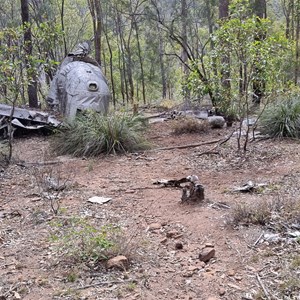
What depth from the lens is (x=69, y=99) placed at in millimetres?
10234

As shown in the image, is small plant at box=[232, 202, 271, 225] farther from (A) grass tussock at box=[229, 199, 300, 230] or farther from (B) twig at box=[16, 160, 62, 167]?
(B) twig at box=[16, 160, 62, 167]

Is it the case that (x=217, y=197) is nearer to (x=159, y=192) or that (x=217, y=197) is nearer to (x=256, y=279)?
Answer: (x=159, y=192)

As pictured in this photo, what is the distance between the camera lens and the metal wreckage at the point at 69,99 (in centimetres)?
966

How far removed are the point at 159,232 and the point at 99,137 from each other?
167 inches

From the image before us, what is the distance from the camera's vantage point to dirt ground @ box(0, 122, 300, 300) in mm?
2748

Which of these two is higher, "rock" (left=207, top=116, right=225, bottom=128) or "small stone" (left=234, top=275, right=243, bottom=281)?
"rock" (left=207, top=116, right=225, bottom=128)

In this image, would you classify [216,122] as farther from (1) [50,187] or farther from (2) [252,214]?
(2) [252,214]

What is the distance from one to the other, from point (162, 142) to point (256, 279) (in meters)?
6.19

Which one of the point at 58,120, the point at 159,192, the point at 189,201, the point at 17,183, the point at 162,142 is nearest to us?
the point at 189,201

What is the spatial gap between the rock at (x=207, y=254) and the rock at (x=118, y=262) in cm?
59

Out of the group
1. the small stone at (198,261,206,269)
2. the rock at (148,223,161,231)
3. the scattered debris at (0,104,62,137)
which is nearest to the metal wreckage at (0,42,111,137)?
the scattered debris at (0,104,62,137)

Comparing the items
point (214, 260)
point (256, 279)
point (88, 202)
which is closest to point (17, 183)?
point (88, 202)

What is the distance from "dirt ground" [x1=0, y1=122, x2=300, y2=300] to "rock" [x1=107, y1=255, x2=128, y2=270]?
0.04m

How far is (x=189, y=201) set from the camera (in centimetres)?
454
